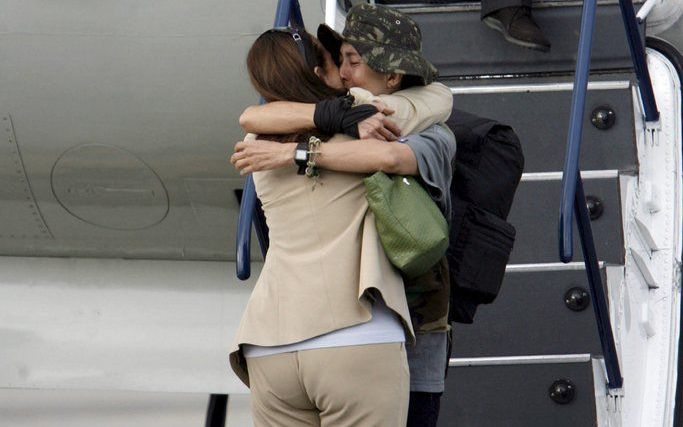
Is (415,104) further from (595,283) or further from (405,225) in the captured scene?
(595,283)

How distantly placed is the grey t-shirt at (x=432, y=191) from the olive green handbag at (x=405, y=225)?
87mm

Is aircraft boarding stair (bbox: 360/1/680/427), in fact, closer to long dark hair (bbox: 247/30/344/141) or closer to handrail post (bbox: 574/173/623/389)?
handrail post (bbox: 574/173/623/389)

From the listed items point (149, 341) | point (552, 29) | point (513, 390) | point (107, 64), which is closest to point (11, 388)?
point (149, 341)

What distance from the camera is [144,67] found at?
4523 millimetres

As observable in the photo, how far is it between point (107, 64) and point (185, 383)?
1.25 meters

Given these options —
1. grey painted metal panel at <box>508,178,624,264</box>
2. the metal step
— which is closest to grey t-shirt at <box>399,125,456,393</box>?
the metal step

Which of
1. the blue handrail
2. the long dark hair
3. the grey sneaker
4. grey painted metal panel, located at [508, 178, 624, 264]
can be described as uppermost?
the long dark hair

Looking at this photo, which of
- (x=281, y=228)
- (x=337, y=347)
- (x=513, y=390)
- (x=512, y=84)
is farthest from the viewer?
(x=512, y=84)

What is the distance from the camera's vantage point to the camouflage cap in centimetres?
253

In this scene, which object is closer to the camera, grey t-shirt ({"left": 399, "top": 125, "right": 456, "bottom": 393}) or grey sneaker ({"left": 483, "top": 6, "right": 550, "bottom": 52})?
grey t-shirt ({"left": 399, "top": 125, "right": 456, "bottom": 393})

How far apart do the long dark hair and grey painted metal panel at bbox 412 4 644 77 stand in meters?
1.57

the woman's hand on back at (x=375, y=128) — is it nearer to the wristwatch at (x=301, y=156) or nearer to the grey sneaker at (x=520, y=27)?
the wristwatch at (x=301, y=156)

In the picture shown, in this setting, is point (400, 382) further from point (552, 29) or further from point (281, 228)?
point (552, 29)

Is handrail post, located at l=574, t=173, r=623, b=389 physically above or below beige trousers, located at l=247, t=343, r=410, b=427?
below
